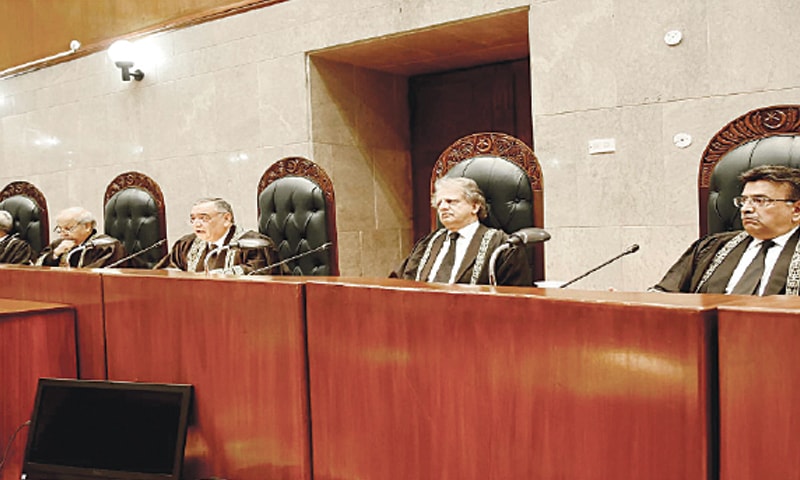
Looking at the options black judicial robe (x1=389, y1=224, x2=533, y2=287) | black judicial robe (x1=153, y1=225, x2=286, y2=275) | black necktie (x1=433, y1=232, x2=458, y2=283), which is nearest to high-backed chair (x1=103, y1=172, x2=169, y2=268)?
black judicial robe (x1=153, y1=225, x2=286, y2=275)

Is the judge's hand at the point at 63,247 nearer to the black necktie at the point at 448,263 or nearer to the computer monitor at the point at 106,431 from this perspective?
the black necktie at the point at 448,263

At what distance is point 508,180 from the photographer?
9.75 feet

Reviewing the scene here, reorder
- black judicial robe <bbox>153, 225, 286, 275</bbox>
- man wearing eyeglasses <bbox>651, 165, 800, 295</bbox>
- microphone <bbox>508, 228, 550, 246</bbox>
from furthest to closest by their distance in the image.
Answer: black judicial robe <bbox>153, 225, 286, 275</bbox> < man wearing eyeglasses <bbox>651, 165, 800, 295</bbox> < microphone <bbox>508, 228, 550, 246</bbox>

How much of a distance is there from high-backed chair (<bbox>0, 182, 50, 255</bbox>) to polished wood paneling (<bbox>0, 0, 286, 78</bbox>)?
0.99 metres

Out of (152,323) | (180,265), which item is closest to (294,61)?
(180,265)

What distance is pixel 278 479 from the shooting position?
1.43 meters

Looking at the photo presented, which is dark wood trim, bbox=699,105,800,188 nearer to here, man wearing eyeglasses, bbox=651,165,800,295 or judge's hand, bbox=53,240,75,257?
Result: man wearing eyeglasses, bbox=651,165,800,295

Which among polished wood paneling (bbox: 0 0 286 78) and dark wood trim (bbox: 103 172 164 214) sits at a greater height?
polished wood paneling (bbox: 0 0 286 78)

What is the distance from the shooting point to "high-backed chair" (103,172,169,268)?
4461mm

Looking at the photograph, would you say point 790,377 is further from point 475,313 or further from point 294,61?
point 294,61

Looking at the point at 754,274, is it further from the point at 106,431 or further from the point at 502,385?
the point at 106,431

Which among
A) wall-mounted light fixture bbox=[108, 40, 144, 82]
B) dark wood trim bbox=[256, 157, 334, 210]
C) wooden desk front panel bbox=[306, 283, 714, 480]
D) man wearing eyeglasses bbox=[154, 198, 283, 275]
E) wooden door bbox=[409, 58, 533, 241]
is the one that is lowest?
wooden desk front panel bbox=[306, 283, 714, 480]

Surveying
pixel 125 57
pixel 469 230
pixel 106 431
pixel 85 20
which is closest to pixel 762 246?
pixel 469 230

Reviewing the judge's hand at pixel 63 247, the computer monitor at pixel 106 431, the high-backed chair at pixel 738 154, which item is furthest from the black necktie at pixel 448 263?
the judge's hand at pixel 63 247
